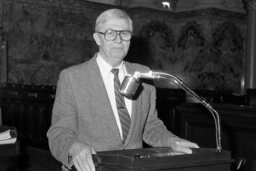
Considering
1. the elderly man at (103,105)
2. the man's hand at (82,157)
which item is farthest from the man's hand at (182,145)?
the man's hand at (82,157)

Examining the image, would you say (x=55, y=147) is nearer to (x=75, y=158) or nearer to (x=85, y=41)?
(x=75, y=158)

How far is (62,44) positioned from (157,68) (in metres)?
3.82

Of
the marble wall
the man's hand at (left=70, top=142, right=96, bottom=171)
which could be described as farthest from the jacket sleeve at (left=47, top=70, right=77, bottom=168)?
the marble wall

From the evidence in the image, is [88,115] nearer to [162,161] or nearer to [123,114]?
[123,114]

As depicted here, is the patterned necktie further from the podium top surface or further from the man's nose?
the podium top surface

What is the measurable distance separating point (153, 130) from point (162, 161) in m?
1.06

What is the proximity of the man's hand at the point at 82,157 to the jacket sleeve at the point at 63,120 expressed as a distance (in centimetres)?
23

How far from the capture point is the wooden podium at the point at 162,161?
1768 millimetres

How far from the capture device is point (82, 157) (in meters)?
2.00

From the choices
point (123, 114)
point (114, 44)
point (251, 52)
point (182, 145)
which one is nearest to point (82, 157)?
point (182, 145)

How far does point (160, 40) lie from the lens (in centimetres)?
1570

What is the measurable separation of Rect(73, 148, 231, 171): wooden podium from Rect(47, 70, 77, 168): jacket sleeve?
20.1 inches

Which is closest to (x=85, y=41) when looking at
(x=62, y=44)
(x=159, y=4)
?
(x=62, y=44)

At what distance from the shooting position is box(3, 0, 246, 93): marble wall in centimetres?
1273
